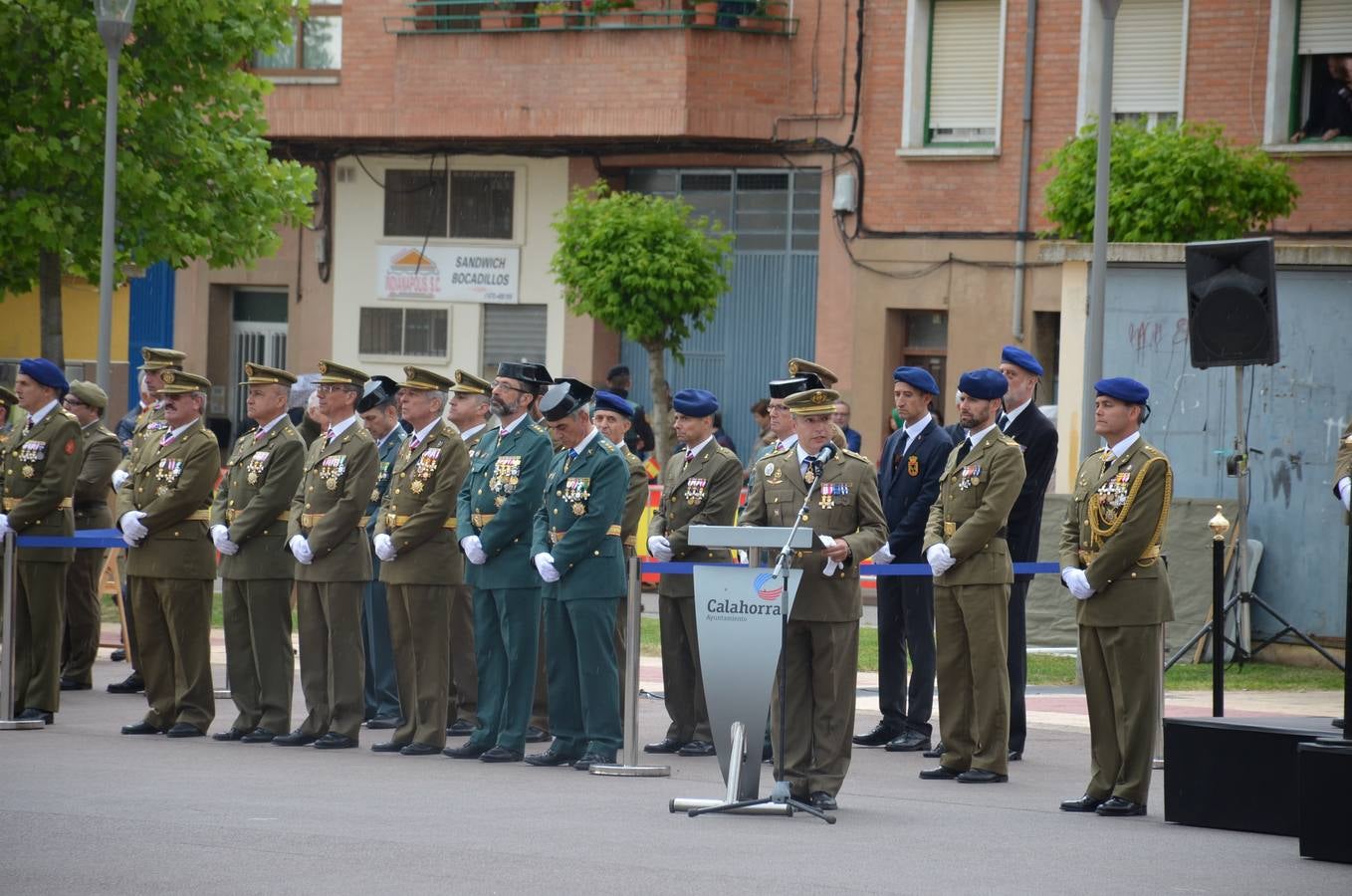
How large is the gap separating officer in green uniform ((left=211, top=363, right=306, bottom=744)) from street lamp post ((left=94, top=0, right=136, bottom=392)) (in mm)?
5237

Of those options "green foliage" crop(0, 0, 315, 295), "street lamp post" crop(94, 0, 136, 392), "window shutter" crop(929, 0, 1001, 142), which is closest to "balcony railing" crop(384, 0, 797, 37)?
"window shutter" crop(929, 0, 1001, 142)

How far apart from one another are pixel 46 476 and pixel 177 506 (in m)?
1.11

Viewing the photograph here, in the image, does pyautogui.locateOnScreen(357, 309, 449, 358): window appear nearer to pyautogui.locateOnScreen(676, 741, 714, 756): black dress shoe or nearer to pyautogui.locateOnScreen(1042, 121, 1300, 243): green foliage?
pyautogui.locateOnScreen(1042, 121, 1300, 243): green foliage

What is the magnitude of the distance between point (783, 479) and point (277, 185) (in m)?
13.1

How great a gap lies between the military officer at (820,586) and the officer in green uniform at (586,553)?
48.5 inches

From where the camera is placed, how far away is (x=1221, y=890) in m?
8.62

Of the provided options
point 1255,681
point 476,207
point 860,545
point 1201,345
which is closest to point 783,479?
point 860,545

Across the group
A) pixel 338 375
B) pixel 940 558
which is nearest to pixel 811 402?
pixel 940 558

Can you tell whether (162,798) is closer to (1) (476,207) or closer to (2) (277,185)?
(2) (277,185)

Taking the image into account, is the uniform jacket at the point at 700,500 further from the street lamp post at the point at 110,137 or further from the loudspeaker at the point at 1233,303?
the street lamp post at the point at 110,137

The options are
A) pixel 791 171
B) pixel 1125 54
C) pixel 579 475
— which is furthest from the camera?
pixel 791 171

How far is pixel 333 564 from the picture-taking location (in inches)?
496

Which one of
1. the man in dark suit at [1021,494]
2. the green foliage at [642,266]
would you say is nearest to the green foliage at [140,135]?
the green foliage at [642,266]

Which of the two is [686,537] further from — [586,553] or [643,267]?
[643,267]
